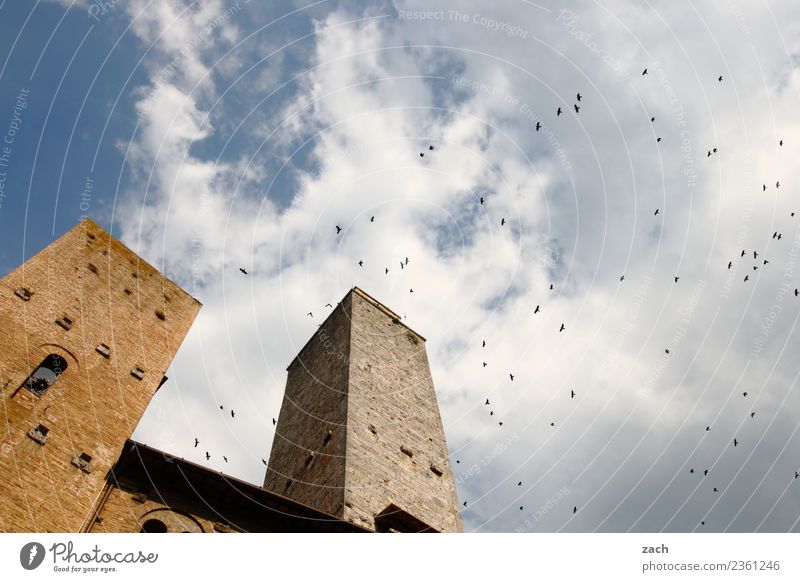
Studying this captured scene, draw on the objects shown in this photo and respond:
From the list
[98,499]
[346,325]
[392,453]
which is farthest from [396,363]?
[98,499]

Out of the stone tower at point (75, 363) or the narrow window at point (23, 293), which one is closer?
the stone tower at point (75, 363)

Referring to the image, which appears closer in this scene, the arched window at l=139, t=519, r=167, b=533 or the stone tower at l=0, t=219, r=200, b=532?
the stone tower at l=0, t=219, r=200, b=532

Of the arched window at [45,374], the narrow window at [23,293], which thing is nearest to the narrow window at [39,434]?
the arched window at [45,374]

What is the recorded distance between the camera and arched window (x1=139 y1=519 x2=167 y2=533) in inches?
479

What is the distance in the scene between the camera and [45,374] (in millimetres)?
13836

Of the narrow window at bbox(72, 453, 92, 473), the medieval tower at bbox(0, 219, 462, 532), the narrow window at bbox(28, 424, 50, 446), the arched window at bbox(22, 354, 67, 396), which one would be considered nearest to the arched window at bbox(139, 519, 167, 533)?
the medieval tower at bbox(0, 219, 462, 532)

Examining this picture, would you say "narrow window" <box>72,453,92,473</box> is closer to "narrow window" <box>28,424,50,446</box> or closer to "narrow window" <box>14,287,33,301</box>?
"narrow window" <box>28,424,50,446</box>

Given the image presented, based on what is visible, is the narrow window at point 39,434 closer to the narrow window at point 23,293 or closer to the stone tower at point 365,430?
the narrow window at point 23,293

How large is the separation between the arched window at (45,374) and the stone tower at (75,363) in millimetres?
29

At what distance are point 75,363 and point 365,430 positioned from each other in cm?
880

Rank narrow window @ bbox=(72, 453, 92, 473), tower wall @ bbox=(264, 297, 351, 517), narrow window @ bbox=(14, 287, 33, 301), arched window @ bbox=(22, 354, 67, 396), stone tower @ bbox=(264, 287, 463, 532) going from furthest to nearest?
tower wall @ bbox=(264, 297, 351, 517), stone tower @ bbox=(264, 287, 463, 532), narrow window @ bbox=(14, 287, 33, 301), arched window @ bbox=(22, 354, 67, 396), narrow window @ bbox=(72, 453, 92, 473)

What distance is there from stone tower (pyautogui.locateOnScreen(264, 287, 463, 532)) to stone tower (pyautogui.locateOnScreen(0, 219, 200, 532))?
577 cm

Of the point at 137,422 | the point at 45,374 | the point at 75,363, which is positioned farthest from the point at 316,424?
the point at 45,374

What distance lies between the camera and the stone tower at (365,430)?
Result: 16125 mm
